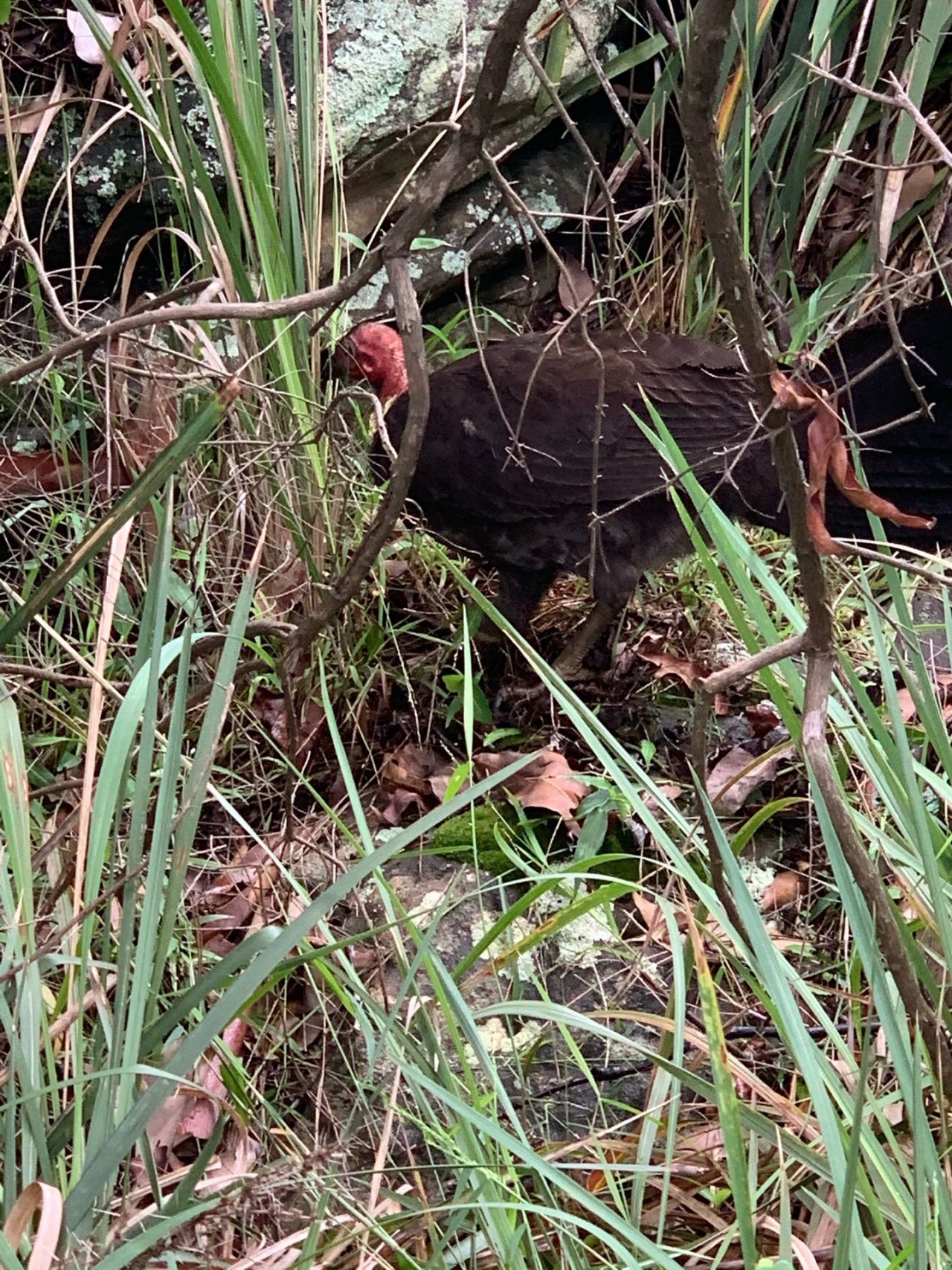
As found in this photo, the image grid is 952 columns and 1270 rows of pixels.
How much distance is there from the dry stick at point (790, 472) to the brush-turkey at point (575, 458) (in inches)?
48.6

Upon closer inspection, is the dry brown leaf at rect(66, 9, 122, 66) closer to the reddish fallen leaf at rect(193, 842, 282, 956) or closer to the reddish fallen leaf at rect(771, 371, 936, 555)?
the reddish fallen leaf at rect(193, 842, 282, 956)

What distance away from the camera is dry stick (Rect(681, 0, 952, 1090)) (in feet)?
3.08

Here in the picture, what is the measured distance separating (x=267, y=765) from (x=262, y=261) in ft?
3.07

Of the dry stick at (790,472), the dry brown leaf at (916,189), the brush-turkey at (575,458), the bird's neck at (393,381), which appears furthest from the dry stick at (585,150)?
the dry brown leaf at (916,189)

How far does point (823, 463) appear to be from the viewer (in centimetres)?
103

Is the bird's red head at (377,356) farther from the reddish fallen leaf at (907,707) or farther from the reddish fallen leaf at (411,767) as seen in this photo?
the reddish fallen leaf at (907,707)

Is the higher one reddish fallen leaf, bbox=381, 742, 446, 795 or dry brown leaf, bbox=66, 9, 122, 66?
dry brown leaf, bbox=66, 9, 122, 66

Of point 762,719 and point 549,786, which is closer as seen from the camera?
point 549,786

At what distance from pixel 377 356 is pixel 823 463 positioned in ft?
6.44

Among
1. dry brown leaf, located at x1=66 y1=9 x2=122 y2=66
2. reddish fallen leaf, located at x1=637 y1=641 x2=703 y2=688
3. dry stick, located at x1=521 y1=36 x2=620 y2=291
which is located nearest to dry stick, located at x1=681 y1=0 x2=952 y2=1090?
dry stick, located at x1=521 y1=36 x2=620 y2=291

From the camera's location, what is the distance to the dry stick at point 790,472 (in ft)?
3.08

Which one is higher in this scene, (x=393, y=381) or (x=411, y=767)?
(x=393, y=381)

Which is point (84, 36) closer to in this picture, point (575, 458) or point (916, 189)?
point (575, 458)

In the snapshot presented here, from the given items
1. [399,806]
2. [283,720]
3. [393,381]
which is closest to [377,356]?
[393,381]
